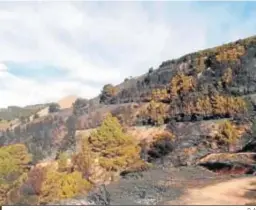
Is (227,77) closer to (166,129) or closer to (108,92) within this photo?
(166,129)

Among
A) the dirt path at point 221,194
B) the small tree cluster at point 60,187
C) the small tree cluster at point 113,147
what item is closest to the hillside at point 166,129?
the small tree cluster at point 113,147

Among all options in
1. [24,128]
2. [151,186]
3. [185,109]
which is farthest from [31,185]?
[24,128]

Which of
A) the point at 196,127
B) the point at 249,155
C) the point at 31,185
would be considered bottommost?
the point at 31,185

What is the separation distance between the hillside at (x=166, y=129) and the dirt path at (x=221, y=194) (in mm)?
1457

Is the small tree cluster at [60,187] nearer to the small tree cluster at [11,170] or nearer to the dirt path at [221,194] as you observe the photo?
the small tree cluster at [11,170]

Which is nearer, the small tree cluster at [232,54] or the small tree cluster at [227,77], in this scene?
the small tree cluster at [227,77]

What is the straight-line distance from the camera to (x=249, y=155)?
40.9 metres

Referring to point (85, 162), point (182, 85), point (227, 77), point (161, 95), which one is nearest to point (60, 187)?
point (85, 162)

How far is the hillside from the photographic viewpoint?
3978 centimetres

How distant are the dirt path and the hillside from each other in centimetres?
146

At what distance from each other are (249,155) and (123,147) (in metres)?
14.4

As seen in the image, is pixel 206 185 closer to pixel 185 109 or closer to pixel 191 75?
pixel 185 109

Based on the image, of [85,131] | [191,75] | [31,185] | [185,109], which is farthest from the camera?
[191,75]

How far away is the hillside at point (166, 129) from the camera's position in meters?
39.8
